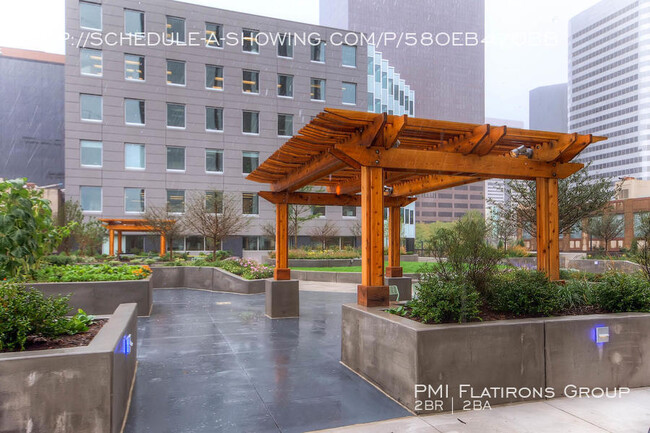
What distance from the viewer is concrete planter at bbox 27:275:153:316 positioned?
1002 centimetres

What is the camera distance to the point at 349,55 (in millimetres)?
38969

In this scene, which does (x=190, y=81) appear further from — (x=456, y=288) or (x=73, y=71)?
(x=456, y=288)

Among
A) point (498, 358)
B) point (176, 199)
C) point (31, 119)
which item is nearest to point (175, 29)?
point (176, 199)

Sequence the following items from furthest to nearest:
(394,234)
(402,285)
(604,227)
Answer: (604,227)
(402,285)
(394,234)

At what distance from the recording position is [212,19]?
34.1m

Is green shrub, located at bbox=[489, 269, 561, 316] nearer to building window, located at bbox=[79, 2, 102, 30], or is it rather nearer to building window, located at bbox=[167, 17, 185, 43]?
building window, located at bbox=[167, 17, 185, 43]

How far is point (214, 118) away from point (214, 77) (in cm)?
318

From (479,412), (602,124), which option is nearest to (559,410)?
(479,412)

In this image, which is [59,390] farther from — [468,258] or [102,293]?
[102,293]

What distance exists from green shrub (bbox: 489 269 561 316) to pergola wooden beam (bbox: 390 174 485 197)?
2515 millimetres

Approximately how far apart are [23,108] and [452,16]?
130 meters

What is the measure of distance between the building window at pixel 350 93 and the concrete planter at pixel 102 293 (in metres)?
31.2

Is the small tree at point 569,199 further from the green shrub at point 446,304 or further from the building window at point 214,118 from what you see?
the building window at point 214,118

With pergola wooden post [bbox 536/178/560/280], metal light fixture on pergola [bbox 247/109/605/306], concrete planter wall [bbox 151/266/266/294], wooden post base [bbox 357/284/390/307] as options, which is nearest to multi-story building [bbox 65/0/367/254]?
concrete planter wall [bbox 151/266/266/294]
